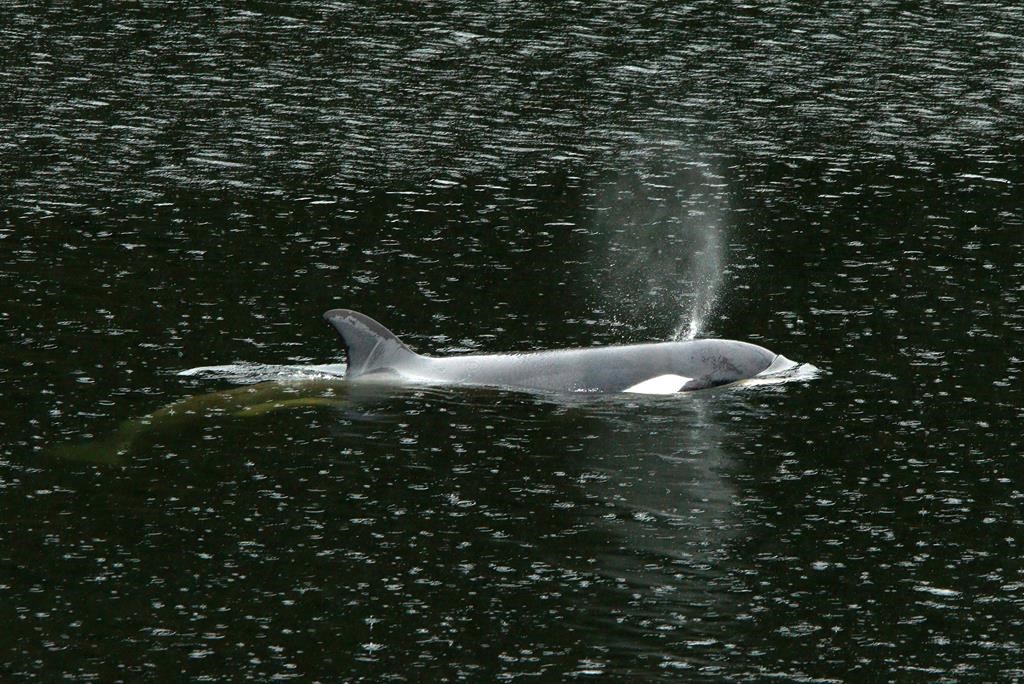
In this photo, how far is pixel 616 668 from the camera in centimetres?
1912

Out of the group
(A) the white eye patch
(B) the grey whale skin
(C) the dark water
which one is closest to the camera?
(C) the dark water

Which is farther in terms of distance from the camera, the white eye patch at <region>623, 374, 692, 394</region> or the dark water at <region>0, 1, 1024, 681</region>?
the white eye patch at <region>623, 374, 692, 394</region>

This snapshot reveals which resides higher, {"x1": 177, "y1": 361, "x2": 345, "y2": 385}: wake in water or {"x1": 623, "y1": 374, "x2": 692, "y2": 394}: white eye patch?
{"x1": 177, "y1": 361, "x2": 345, "y2": 385}: wake in water

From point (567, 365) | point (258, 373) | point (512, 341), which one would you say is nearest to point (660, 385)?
point (567, 365)

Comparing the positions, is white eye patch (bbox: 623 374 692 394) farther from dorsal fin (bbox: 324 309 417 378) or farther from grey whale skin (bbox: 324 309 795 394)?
dorsal fin (bbox: 324 309 417 378)

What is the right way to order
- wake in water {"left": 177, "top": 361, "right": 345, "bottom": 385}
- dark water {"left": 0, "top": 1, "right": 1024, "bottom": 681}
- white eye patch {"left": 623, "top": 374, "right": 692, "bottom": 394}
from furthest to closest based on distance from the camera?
1. wake in water {"left": 177, "top": 361, "right": 345, "bottom": 385}
2. white eye patch {"left": 623, "top": 374, "right": 692, "bottom": 394}
3. dark water {"left": 0, "top": 1, "right": 1024, "bottom": 681}

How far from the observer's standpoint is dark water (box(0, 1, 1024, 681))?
802 inches

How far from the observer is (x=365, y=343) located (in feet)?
93.2

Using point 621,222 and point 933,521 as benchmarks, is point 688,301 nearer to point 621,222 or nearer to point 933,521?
Result: point 621,222

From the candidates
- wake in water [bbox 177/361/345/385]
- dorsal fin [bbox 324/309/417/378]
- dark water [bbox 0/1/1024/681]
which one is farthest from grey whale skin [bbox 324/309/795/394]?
dark water [bbox 0/1/1024/681]

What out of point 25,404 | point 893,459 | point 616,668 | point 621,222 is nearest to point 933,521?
point 893,459

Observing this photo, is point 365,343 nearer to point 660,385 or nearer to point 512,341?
point 512,341

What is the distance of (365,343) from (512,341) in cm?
298

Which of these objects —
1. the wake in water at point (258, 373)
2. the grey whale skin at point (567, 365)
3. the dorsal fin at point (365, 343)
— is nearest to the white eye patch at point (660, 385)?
the grey whale skin at point (567, 365)
